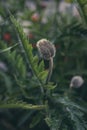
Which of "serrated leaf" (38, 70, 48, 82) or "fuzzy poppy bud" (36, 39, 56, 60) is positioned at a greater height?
"fuzzy poppy bud" (36, 39, 56, 60)

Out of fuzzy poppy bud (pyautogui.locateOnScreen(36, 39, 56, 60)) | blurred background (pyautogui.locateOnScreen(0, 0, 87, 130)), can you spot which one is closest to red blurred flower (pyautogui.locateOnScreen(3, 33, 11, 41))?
blurred background (pyautogui.locateOnScreen(0, 0, 87, 130))

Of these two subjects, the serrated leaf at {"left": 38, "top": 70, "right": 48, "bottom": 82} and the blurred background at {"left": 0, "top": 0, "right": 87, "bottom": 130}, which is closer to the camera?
the serrated leaf at {"left": 38, "top": 70, "right": 48, "bottom": 82}

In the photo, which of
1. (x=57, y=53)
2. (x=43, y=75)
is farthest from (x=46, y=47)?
(x=57, y=53)

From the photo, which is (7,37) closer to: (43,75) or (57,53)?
(57,53)

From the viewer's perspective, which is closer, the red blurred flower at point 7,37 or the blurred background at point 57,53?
the blurred background at point 57,53

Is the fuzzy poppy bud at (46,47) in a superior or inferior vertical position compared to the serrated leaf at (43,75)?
superior

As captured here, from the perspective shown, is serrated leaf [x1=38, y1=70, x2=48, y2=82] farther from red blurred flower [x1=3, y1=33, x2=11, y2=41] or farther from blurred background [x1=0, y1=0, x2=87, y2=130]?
red blurred flower [x1=3, y1=33, x2=11, y2=41]

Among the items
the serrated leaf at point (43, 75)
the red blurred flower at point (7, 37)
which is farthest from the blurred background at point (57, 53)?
Result: the serrated leaf at point (43, 75)

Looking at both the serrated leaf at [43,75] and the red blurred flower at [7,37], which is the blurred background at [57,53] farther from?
the serrated leaf at [43,75]

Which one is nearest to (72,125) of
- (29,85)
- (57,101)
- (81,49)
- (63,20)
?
(57,101)

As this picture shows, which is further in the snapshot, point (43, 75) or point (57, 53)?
point (57, 53)

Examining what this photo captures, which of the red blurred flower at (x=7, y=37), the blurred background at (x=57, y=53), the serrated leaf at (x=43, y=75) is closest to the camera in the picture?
the serrated leaf at (x=43, y=75)
